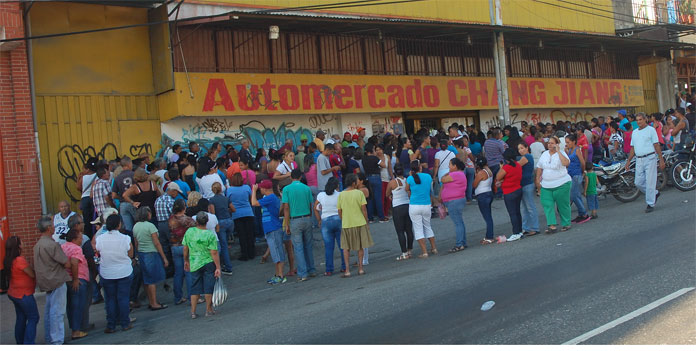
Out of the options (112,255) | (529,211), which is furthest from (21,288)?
(529,211)

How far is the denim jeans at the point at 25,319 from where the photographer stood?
8578 mm

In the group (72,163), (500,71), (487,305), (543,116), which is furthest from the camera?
(543,116)

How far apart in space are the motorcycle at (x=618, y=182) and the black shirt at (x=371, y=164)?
4.86m

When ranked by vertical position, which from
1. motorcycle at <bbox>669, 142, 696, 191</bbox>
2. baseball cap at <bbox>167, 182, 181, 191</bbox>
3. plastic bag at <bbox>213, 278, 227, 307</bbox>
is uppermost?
baseball cap at <bbox>167, 182, 181, 191</bbox>

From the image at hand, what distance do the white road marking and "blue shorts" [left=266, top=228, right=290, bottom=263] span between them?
5.76 meters

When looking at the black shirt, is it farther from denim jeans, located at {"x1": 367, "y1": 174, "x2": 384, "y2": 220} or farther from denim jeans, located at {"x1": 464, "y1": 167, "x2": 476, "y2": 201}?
denim jeans, located at {"x1": 464, "y1": 167, "x2": 476, "y2": 201}

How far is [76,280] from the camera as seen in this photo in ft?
29.8

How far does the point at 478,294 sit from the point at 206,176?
617 centimetres

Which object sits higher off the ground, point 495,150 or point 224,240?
point 495,150

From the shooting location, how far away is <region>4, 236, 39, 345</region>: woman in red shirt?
337 inches

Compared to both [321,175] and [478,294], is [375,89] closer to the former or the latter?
[321,175]

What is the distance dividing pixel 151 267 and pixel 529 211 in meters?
6.56

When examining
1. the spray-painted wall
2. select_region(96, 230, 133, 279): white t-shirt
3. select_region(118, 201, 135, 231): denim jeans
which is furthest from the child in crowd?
select_region(96, 230, 133, 279): white t-shirt

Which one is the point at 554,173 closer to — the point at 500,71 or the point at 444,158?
the point at 444,158
